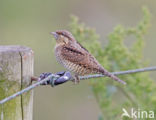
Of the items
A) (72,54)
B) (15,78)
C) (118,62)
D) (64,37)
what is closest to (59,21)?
(118,62)

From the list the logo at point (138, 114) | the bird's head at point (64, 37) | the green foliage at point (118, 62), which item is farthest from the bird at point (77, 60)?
the green foliage at point (118, 62)

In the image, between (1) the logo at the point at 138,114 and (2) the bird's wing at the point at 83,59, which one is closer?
(1) the logo at the point at 138,114

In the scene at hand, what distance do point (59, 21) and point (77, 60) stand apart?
4.92 metres

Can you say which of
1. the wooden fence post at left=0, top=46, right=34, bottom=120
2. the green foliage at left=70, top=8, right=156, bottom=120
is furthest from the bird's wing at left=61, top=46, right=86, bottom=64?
the wooden fence post at left=0, top=46, right=34, bottom=120

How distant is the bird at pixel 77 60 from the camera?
17.4 feet

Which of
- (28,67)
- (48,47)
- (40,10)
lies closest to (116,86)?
(28,67)

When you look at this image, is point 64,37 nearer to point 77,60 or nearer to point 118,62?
point 77,60

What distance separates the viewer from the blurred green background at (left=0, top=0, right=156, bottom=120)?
9.34 meters

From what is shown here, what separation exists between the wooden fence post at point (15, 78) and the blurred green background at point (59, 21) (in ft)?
16.2

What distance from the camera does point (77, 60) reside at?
17.6 ft

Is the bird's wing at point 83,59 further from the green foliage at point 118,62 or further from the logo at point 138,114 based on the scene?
the green foliage at point 118,62

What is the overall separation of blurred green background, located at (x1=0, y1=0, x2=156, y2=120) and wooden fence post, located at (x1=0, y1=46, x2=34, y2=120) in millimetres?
4933

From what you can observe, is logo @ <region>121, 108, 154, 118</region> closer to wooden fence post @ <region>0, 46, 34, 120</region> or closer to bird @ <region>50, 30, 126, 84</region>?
bird @ <region>50, 30, 126, 84</region>

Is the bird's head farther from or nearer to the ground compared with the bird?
farther from the ground
